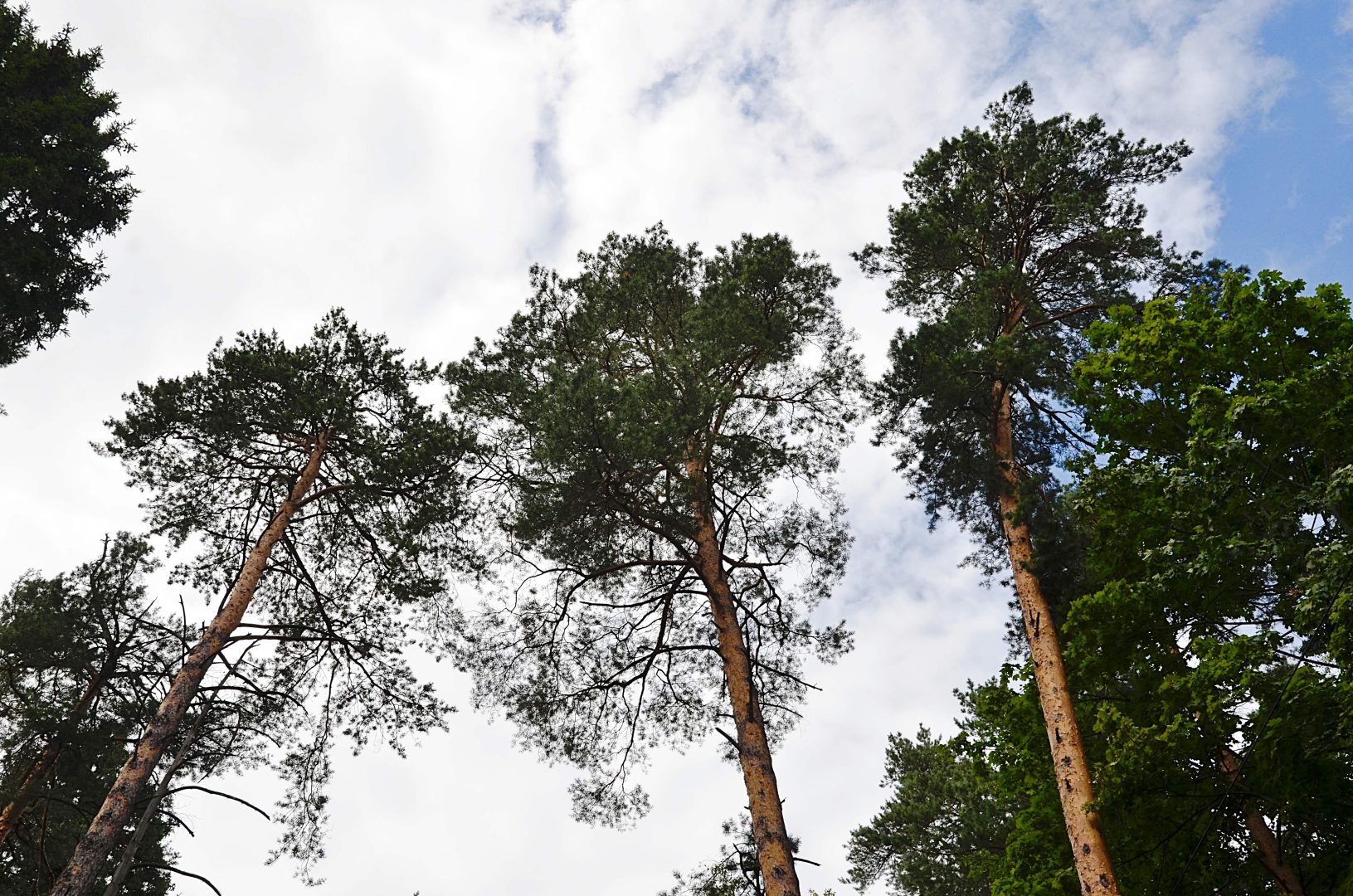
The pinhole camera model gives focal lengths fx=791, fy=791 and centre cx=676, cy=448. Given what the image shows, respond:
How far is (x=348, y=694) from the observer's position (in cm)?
1322

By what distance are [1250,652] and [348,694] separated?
41.1ft

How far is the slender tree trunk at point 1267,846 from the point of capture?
970 cm

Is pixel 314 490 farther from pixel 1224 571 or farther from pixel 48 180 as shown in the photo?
pixel 1224 571

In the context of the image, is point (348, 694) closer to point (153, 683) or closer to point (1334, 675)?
point (153, 683)

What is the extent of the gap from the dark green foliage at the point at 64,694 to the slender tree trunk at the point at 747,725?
332 inches

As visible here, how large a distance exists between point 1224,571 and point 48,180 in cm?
1593

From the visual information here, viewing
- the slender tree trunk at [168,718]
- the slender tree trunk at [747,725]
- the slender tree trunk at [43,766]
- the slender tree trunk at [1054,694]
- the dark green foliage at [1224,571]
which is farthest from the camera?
the slender tree trunk at [43,766]

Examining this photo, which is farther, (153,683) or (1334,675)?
(153,683)

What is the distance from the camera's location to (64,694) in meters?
15.0

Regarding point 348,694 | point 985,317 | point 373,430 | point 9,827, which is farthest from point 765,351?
point 9,827

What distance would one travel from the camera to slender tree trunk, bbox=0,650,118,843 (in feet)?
40.1

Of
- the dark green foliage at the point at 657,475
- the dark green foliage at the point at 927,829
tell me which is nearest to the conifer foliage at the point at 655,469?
the dark green foliage at the point at 657,475

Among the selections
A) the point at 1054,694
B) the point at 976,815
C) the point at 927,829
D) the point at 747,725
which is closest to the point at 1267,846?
the point at 1054,694

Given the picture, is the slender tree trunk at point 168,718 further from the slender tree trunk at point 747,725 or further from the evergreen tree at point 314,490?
the slender tree trunk at point 747,725
